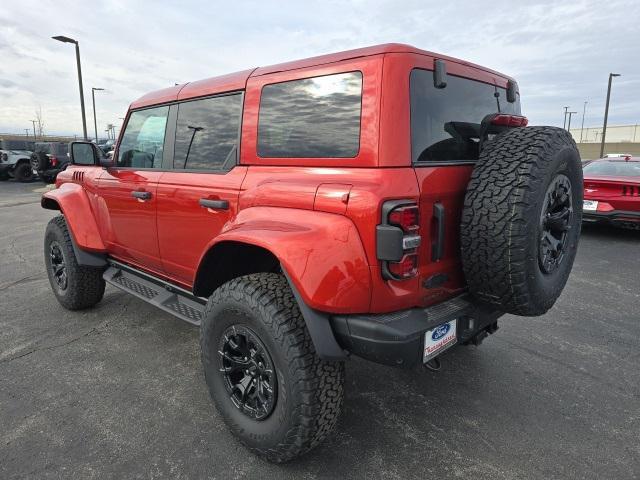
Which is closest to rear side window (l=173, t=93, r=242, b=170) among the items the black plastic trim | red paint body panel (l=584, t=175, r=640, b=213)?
the black plastic trim

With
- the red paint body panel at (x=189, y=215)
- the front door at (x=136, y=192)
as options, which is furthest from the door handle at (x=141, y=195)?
the red paint body panel at (x=189, y=215)

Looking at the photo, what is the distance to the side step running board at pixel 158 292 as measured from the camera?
2861 mm

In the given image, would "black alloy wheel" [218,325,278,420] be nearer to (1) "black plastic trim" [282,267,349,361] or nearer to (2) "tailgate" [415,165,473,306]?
(1) "black plastic trim" [282,267,349,361]

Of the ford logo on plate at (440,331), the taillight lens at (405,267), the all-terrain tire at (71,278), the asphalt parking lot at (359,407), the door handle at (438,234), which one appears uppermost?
the door handle at (438,234)

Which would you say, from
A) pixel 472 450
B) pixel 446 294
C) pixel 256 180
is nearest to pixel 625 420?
pixel 472 450

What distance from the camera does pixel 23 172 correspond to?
18.8 meters

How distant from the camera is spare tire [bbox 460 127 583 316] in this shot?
1.89 meters

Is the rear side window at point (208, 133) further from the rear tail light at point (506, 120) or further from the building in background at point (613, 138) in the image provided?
the building in background at point (613, 138)

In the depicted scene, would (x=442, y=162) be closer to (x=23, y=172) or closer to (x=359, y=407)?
(x=359, y=407)

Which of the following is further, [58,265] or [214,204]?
[58,265]

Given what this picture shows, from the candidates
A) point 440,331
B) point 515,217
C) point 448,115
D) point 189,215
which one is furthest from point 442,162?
point 189,215

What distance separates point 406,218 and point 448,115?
71 cm

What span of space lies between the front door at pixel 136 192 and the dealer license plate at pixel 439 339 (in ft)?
6.80

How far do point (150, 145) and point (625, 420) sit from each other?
357cm
